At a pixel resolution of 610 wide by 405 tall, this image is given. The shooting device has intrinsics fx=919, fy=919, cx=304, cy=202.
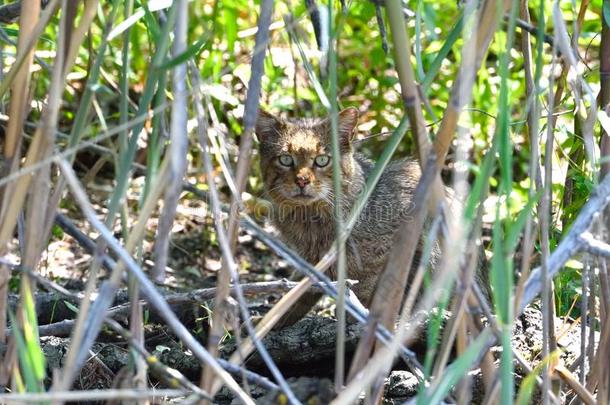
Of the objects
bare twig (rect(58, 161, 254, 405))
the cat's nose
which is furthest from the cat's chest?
bare twig (rect(58, 161, 254, 405))

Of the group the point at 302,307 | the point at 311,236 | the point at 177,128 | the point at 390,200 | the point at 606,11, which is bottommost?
the point at 302,307

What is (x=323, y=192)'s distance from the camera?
4133mm

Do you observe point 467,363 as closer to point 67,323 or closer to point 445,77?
point 67,323

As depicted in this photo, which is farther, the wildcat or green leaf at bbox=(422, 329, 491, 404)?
the wildcat

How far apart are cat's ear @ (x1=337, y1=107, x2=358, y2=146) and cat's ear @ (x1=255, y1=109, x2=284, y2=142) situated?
286 millimetres

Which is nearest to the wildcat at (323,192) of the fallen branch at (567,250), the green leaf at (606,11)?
the green leaf at (606,11)

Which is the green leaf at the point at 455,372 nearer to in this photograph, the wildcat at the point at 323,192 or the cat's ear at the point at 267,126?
the wildcat at the point at 323,192

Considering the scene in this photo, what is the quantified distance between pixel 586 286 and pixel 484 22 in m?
0.96

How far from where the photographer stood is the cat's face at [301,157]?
4.12 metres

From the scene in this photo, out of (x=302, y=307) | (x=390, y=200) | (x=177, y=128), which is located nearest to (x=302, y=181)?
(x=390, y=200)

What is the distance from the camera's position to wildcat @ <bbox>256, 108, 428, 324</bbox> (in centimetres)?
410

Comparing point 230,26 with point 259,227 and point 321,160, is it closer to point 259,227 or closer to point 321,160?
point 321,160

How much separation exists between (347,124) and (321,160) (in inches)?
8.3

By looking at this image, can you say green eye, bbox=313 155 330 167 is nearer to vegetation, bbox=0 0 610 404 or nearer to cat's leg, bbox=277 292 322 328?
cat's leg, bbox=277 292 322 328
